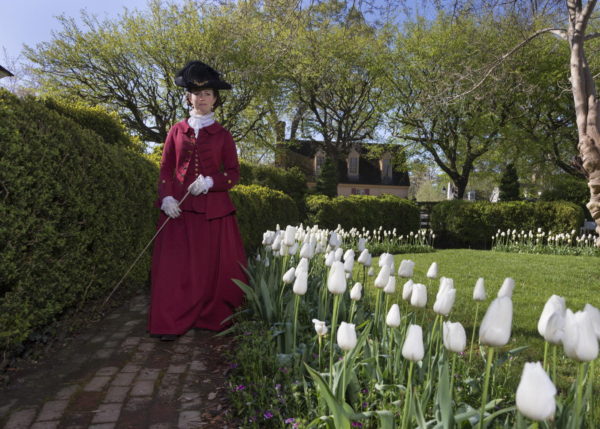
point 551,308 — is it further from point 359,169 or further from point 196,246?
point 359,169

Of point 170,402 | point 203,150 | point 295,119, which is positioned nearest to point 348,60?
point 295,119

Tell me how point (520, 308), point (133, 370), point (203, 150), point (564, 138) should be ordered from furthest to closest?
point (564, 138), point (520, 308), point (203, 150), point (133, 370)

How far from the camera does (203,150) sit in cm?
391

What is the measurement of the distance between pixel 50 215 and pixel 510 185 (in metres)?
25.2

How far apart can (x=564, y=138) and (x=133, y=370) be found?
27235mm

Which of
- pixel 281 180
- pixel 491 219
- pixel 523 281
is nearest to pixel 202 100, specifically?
pixel 523 281

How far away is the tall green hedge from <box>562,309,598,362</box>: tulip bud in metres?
2.95

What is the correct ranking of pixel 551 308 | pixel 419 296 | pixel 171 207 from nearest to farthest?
1. pixel 551 308
2. pixel 419 296
3. pixel 171 207

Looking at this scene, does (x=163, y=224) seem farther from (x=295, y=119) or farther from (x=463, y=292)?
(x=295, y=119)

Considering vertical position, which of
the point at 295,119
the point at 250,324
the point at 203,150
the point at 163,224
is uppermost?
the point at 295,119

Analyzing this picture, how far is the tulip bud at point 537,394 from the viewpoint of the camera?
1.05 meters

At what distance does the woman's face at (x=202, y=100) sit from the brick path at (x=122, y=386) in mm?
2076

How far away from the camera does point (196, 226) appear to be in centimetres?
387

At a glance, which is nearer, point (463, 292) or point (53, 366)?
point (53, 366)
